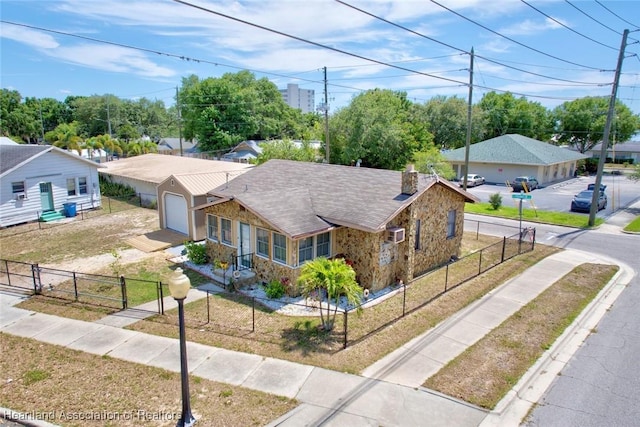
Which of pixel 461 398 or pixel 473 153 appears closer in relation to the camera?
pixel 461 398

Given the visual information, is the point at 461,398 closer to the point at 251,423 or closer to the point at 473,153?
the point at 251,423

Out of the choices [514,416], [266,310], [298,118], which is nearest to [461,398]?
[514,416]

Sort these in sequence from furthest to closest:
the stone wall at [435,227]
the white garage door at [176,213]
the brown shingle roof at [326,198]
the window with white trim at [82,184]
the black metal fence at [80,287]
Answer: the window with white trim at [82,184], the white garage door at [176,213], the stone wall at [435,227], the brown shingle roof at [326,198], the black metal fence at [80,287]

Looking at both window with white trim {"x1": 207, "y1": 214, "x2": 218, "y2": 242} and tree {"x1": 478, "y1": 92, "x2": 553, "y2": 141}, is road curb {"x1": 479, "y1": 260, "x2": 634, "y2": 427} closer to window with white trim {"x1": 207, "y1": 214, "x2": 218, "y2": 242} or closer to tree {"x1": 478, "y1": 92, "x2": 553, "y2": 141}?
window with white trim {"x1": 207, "y1": 214, "x2": 218, "y2": 242}

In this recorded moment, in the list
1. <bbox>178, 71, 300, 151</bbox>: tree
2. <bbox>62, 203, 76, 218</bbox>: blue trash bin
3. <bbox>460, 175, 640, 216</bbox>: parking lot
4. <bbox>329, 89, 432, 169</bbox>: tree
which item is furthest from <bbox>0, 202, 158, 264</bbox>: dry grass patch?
<bbox>178, 71, 300, 151</bbox>: tree

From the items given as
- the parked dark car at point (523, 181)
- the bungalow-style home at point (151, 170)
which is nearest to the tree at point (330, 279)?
the bungalow-style home at point (151, 170)

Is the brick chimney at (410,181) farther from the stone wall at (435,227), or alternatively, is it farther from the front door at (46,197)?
the front door at (46,197)
